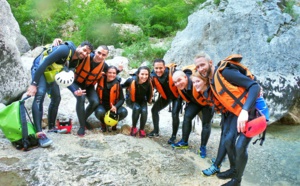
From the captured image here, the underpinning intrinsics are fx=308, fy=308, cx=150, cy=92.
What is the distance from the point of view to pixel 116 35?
44.6 ft

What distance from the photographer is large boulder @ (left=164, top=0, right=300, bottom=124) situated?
22.8 ft

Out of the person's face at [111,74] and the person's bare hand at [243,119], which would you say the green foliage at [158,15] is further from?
the person's bare hand at [243,119]

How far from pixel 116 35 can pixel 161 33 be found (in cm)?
Answer: 226

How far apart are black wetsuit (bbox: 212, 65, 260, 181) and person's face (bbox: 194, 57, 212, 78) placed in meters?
0.33

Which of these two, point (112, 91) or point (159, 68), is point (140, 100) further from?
point (159, 68)

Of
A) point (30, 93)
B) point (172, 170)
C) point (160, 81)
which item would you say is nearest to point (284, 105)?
point (160, 81)

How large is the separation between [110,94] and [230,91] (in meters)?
2.44

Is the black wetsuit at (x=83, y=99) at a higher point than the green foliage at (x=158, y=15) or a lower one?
lower

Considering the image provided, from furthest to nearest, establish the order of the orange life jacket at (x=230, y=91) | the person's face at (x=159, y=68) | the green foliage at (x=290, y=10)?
the green foliage at (x=290, y=10)
the person's face at (x=159, y=68)
the orange life jacket at (x=230, y=91)

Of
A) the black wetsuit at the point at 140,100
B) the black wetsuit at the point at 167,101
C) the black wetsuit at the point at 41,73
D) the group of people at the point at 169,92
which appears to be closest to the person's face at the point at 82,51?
the group of people at the point at 169,92

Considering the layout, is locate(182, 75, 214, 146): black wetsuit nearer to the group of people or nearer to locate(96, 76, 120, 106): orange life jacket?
the group of people

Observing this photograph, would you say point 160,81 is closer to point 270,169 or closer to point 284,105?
point 270,169

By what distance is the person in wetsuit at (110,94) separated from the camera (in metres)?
5.10

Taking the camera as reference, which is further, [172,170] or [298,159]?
[298,159]
